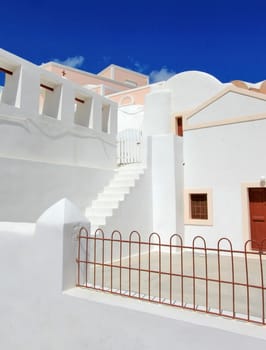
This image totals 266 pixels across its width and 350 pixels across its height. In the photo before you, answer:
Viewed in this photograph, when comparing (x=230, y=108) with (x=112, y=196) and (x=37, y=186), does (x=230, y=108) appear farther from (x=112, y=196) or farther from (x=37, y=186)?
(x=37, y=186)

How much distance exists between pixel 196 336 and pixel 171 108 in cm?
1177

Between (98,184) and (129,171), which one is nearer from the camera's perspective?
(98,184)

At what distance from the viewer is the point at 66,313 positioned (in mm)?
3812

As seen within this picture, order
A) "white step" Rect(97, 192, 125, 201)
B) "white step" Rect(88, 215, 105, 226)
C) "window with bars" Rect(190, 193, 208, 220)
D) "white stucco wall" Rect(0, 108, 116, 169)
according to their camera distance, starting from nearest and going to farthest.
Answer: "white stucco wall" Rect(0, 108, 116, 169) → "white step" Rect(88, 215, 105, 226) → "white step" Rect(97, 192, 125, 201) → "window with bars" Rect(190, 193, 208, 220)

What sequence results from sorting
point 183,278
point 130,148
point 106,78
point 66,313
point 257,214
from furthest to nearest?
point 106,78 < point 130,148 < point 257,214 < point 183,278 < point 66,313

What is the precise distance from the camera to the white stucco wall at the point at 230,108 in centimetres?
1001

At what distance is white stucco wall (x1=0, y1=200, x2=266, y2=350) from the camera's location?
9.41ft

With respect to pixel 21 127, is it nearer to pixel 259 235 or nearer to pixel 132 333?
pixel 132 333

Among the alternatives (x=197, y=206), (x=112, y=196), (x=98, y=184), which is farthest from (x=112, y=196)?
(x=197, y=206)

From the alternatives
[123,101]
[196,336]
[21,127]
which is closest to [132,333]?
[196,336]

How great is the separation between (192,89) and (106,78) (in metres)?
12.4

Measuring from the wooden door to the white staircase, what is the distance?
13.2 feet

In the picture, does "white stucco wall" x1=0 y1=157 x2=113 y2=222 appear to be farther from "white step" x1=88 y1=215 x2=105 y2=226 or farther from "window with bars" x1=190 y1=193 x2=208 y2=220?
"window with bars" x1=190 y1=193 x2=208 y2=220

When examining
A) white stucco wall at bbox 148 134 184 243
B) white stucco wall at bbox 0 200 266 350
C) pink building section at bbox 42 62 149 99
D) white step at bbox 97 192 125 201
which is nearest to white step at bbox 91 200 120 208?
white step at bbox 97 192 125 201
